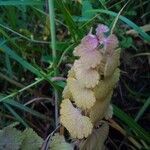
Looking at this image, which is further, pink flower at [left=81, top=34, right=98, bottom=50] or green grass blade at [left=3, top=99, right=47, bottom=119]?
green grass blade at [left=3, top=99, right=47, bottom=119]

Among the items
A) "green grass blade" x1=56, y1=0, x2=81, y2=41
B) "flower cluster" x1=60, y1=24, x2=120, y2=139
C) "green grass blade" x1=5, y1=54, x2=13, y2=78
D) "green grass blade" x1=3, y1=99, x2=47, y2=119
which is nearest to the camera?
"flower cluster" x1=60, y1=24, x2=120, y2=139

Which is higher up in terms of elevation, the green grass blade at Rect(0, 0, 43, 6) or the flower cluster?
the green grass blade at Rect(0, 0, 43, 6)

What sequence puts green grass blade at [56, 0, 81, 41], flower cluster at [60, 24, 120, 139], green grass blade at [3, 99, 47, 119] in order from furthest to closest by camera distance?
green grass blade at [3, 99, 47, 119], green grass blade at [56, 0, 81, 41], flower cluster at [60, 24, 120, 139]

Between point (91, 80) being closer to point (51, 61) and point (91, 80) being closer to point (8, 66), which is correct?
point (51, 61)

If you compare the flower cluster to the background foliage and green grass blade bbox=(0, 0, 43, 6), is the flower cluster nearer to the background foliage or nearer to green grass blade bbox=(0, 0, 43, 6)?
the background foliage

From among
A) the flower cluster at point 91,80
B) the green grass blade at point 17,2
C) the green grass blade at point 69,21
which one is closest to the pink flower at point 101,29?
the flower cluster at point 91,80

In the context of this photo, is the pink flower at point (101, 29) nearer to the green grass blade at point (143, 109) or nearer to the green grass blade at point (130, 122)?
the green grass blade at point (130, 122)

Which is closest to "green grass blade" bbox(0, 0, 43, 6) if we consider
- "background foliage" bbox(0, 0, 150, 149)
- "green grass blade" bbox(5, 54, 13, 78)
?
"background foliage" bbox(0, 0, 150, 149)

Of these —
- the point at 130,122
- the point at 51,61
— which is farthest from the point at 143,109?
the point at 51,61
